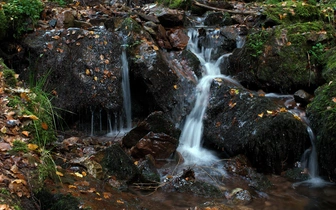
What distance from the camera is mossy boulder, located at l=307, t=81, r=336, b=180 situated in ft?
18.2

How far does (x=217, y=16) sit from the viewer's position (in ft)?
34.1

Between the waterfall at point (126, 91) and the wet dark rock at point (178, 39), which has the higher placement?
the wet dark rock at point (178, 39)

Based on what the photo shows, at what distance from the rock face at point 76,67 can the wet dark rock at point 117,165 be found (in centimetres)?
259

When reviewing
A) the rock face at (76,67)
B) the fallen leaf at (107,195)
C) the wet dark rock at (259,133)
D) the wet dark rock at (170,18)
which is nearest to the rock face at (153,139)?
the wet dark rock at (259,133)

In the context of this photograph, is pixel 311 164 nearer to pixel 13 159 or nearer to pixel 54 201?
pixel 54 201

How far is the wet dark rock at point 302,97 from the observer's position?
6.98m

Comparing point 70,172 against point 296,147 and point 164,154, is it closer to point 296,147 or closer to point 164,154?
point 164,154

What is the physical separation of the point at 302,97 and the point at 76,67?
5.04 metres

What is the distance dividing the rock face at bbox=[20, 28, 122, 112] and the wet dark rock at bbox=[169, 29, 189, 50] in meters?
1.98

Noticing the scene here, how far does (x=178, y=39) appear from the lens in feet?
29.6

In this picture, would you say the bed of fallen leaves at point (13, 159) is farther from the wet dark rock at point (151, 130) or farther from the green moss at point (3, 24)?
the green moss at point (3, 24)

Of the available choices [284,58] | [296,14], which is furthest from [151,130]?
[296,14]

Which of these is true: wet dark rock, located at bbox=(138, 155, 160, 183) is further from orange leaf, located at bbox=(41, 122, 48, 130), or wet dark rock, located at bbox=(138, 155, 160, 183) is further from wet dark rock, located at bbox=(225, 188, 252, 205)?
orange leaf, located at bbox=(41, 122, 48, 130)

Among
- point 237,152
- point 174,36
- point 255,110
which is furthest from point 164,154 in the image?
point 174,36
